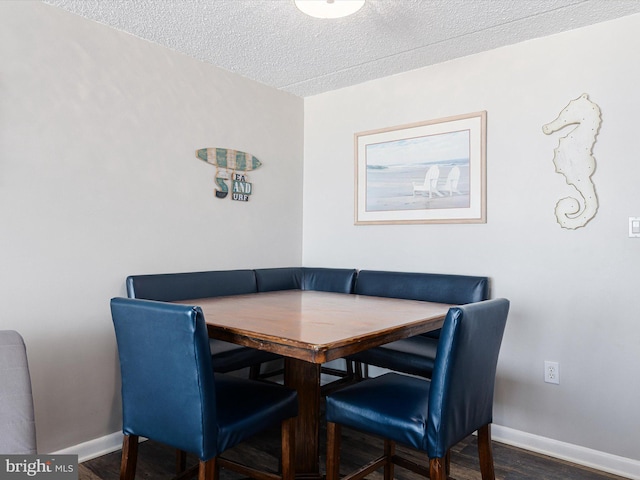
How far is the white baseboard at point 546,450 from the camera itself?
227cm

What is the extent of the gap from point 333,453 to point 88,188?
180 cm

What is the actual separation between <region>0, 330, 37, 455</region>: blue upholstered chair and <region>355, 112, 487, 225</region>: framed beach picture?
7.91ft

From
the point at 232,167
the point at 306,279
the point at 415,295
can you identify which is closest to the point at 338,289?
the point at 306,279

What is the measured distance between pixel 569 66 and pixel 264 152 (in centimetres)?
204

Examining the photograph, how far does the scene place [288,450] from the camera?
5.74ft

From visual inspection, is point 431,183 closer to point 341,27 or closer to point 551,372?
point 341,27

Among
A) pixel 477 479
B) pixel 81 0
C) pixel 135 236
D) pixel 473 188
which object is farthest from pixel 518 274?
pixel 81 0

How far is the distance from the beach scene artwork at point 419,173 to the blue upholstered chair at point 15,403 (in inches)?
95.4

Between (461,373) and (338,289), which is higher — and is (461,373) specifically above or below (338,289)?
below

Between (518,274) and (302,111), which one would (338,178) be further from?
(518,274)

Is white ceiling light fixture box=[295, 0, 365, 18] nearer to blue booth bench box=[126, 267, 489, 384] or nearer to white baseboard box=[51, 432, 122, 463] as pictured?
blue booth bench box=[126, 267, 489, 384]

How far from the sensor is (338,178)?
11.6 feet
